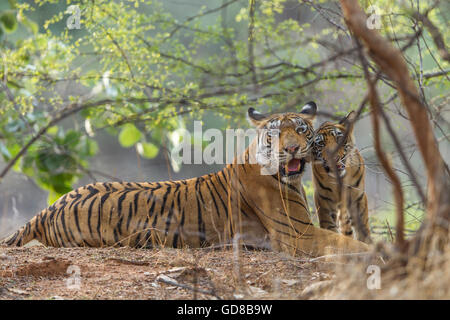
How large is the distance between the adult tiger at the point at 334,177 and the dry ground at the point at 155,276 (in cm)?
83

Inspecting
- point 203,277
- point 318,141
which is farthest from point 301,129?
point 203,277

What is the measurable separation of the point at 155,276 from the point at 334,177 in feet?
6.05

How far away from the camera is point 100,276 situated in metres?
3.05

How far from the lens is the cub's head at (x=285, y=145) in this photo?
415 cm

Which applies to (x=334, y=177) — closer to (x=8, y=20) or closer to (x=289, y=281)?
(x=289, y=281)

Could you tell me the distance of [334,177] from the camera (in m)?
4.23

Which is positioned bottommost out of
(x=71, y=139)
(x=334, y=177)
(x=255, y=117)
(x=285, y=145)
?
(x=334, y=177)

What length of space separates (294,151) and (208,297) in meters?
1.88

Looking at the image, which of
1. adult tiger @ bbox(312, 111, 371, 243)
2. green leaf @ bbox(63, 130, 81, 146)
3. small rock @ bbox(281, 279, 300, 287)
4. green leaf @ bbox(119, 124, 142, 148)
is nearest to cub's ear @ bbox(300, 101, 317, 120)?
adult tiger @ bbox(312, 111, 371, 243)

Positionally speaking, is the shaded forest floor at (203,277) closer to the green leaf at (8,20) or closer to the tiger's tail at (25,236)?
the tiger's tail at (25,236)

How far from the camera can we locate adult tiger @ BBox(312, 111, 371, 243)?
4223mm

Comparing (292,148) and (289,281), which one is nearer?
(289,281)
